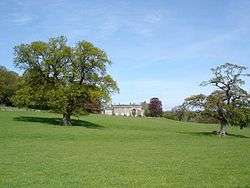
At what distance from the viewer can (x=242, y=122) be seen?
57.8m

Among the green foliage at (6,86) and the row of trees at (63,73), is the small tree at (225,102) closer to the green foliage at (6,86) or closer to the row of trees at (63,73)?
the row of trees at (63,73)

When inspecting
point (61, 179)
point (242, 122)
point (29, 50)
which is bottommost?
point (61, 179)

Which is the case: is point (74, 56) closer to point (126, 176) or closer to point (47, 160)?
point (47, 160)

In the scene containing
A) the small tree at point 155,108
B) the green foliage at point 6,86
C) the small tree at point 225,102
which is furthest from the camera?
the small tree at point 155,108

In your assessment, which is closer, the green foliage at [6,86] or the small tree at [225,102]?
the small tree at [225,102]

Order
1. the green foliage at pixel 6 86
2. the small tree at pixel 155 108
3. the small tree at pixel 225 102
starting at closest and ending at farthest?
the small tree at pixel 225 102 → the green foliage at pixel 6 86 → the small tree at pixel 155 108

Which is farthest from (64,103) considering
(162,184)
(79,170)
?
(162,184)

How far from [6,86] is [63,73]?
1949 inches

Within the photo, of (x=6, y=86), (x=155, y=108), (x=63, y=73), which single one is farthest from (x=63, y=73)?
(x=155, y=108)

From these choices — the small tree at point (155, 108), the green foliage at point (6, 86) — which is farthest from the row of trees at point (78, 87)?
the small tree at point (155, 108)

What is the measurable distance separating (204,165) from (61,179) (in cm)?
873

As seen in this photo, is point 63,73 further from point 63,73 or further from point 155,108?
point 155,108

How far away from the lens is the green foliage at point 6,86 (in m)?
106

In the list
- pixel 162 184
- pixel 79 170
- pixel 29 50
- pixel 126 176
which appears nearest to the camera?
pixel 162 184
